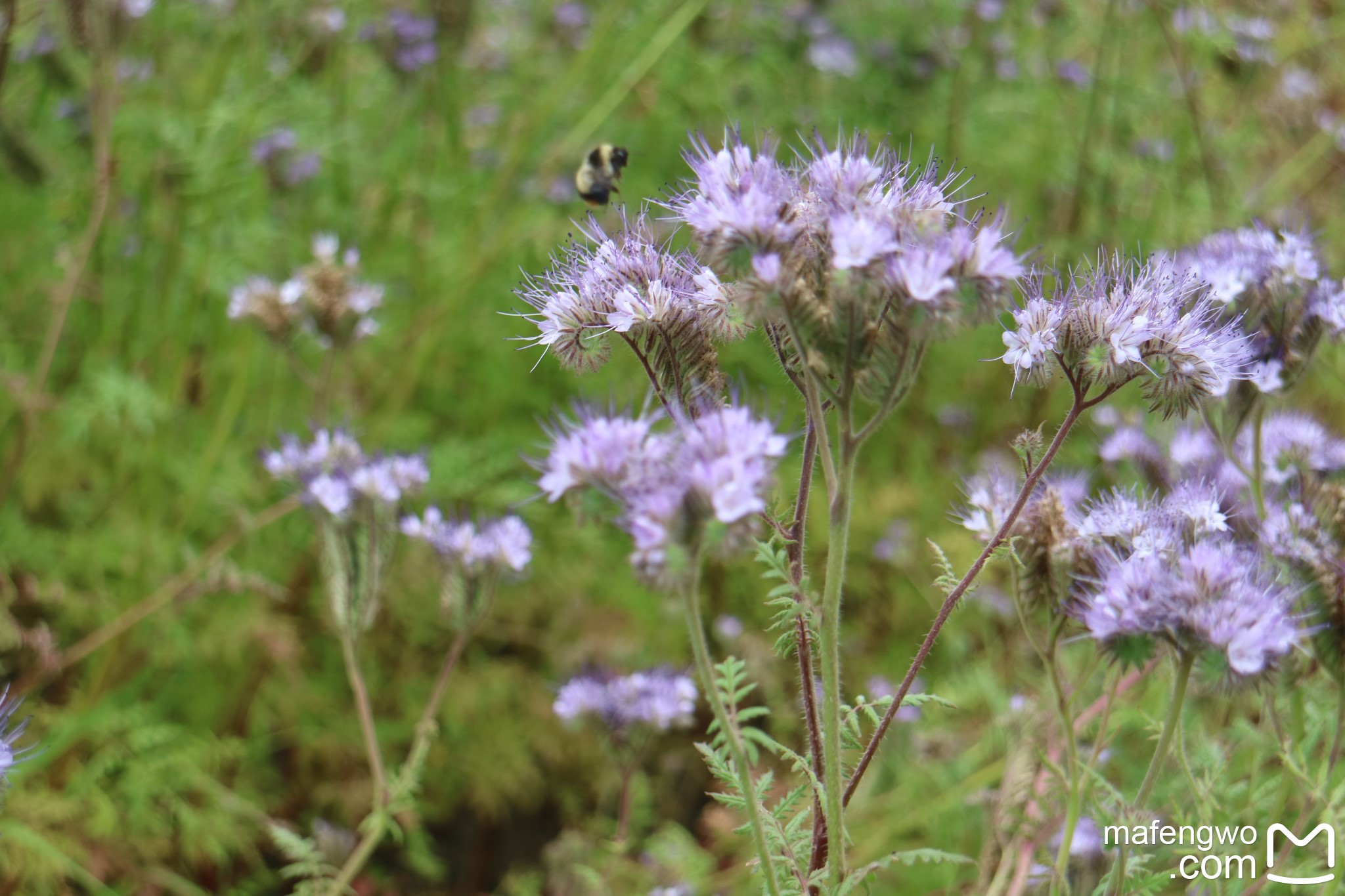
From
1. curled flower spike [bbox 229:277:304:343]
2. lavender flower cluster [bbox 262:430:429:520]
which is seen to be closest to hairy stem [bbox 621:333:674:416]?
lavender flower cluster [bbox 262:430:429:520]

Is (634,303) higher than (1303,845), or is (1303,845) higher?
(634,303)

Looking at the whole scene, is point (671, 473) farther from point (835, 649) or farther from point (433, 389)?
point (433, 389)

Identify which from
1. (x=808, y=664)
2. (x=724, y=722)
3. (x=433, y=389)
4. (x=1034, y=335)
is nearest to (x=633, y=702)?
(x=808, y=664)

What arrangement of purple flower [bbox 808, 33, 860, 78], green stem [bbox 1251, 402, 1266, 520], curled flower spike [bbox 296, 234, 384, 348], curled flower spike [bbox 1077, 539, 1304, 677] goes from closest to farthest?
curled flower spike [bbox 1077, 539, 1304, 677] < green stem [bbox 1251, 402, 1266, 520] < curled flower spike [bbox 296, 234, 384, 348] < purple flower [bbox 808, 33, 860, 78]

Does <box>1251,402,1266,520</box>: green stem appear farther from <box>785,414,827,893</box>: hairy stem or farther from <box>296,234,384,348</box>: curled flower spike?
<box>296,234,384,348</box>: curled flower spike

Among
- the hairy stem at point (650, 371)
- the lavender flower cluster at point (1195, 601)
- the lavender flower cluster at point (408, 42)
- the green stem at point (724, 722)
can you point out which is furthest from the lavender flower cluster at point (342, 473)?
the lavender flower cluster at point (408, 42)

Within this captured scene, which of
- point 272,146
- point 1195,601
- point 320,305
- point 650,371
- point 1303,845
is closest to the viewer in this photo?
point 1195,601
